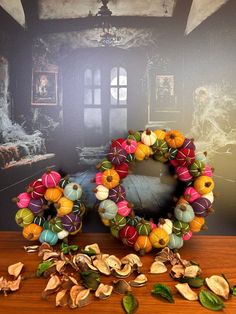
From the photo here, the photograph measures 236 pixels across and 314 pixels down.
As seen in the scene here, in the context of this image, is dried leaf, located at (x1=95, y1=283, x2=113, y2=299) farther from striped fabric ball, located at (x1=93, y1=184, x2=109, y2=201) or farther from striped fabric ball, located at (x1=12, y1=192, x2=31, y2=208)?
striped fabric ball, located at (x1=12, y1=192, x2=31, y2=208)

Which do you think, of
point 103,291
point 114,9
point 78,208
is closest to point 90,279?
point 103,291

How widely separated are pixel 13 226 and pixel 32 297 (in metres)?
0.55

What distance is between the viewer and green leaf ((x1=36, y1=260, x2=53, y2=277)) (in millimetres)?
871

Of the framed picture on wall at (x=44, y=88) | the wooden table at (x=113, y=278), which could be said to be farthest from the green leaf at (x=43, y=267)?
the framed picture on wall at (x=44, y=88)

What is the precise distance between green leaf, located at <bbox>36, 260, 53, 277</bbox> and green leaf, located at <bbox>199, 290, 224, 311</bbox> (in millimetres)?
439

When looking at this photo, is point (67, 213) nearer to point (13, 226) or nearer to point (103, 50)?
point (13, 226)

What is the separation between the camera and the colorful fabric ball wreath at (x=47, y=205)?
102 centimetres

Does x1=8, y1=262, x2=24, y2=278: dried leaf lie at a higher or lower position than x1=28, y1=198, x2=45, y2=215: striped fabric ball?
lower

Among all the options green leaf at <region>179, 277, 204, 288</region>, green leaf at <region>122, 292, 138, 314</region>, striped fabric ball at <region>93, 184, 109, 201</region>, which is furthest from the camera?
striped fabric ball at <region>93, 184, 109, 201</region>

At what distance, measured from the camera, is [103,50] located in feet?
3.91

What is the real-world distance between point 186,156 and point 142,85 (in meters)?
0.36

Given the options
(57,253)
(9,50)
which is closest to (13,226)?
(57,253)

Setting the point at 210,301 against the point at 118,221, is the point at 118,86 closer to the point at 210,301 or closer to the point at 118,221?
the point at 118,221

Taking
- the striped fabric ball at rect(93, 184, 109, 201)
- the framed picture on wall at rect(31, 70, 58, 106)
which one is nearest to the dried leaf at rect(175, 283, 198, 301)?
the striped fabric ball at rect(93, 184, 109, 201)
